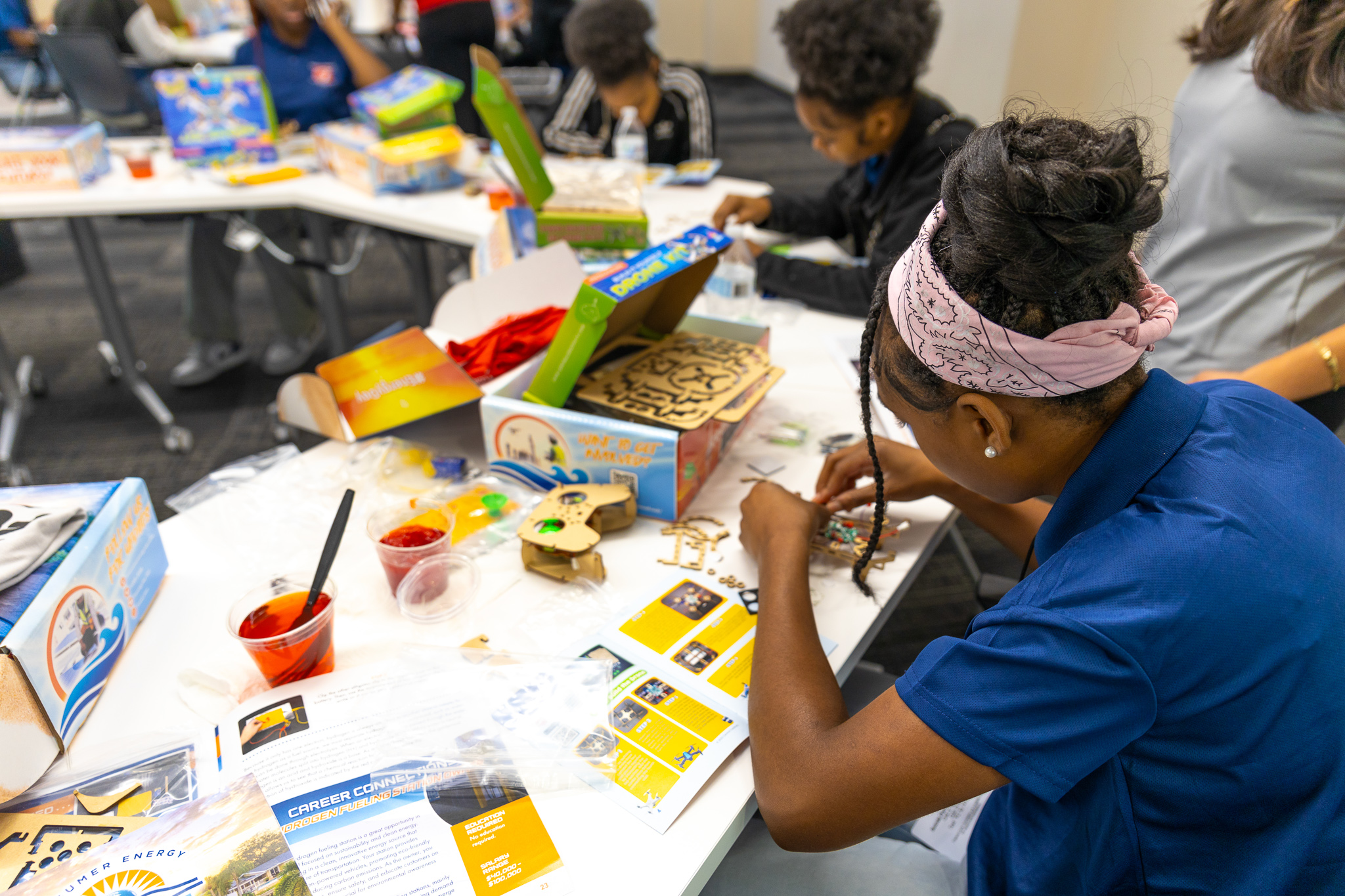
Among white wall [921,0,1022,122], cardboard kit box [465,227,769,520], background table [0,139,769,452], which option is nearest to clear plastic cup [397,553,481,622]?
cardboard kit box [465,227,769,520]

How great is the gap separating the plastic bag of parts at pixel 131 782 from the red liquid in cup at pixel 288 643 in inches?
4.0

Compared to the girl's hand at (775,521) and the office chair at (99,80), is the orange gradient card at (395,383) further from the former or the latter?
the office chair at (99,80)

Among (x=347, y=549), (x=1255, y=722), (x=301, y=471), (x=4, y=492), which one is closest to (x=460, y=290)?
(x=301, y=471)

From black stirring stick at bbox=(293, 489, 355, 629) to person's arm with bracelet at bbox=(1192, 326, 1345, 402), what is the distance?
4.60ft

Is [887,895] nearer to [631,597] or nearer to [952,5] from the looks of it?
[631,597]

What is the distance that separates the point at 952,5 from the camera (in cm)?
462

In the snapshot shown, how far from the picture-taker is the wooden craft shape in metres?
0.74

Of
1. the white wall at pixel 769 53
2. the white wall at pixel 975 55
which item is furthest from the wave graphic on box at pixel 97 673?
the white wall at pixel 769 53

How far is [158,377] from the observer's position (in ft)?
11.1

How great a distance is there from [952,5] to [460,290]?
14.3 feet

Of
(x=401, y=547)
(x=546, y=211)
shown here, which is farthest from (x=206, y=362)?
(x=401, y=547)

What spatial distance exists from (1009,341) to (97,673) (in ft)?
3.50

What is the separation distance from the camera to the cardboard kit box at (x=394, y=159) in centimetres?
260

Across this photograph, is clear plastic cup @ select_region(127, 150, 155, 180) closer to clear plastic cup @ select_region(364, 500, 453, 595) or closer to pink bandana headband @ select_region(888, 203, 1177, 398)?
clear plastic cup @ select_region(364, 500, 453, 595)
